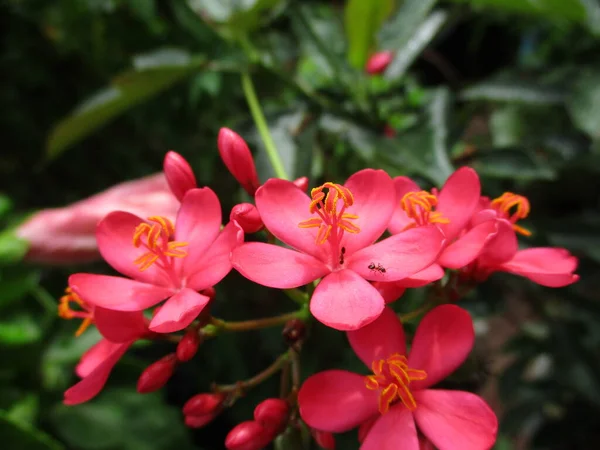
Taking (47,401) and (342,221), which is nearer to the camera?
(342,221)

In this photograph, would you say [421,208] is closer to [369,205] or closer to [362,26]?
[369,205]

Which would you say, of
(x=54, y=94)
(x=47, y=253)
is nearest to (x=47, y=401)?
(x=47, y=253)

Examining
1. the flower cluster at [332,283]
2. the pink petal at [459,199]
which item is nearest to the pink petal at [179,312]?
the flower cluster at [332,283]

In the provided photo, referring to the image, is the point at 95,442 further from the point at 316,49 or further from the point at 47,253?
the point at 316,49

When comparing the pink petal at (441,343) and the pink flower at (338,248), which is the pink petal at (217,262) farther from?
the pink petal at (441,343)

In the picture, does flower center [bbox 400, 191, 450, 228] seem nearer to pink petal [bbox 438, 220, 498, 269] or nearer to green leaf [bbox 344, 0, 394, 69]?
pink petal [bbox 438, 220, 498, 269]

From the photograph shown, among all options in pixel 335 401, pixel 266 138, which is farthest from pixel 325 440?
pixel 266 138
